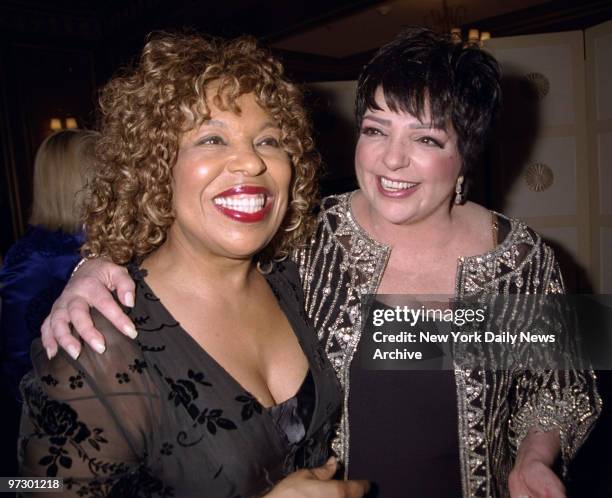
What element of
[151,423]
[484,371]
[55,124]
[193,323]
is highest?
[55,124]

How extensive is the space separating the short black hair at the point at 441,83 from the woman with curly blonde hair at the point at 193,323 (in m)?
0.33

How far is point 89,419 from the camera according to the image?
35.6 inches

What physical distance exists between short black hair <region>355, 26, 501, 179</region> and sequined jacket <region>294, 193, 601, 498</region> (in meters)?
0.36

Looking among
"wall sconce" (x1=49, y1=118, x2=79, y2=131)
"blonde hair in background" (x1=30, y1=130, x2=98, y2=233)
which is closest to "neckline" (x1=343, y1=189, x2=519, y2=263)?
"blonde hair in background" (x1=30, y1=130, x2=98, y2=233)

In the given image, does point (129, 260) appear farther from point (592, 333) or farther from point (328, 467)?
point (592, 333)

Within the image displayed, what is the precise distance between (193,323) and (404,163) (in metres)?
0.77

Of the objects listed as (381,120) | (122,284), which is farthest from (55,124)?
(122,284)

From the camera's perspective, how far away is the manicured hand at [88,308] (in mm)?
958

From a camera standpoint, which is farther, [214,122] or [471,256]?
[471,256]

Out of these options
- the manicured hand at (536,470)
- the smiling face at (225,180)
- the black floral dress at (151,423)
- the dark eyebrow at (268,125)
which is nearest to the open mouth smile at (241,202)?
the smiling face at (225,180)

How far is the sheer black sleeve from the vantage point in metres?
0.89

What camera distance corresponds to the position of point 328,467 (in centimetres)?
118

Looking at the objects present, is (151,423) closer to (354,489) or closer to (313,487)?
(313,487)

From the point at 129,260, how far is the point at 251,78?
0.53 metres
